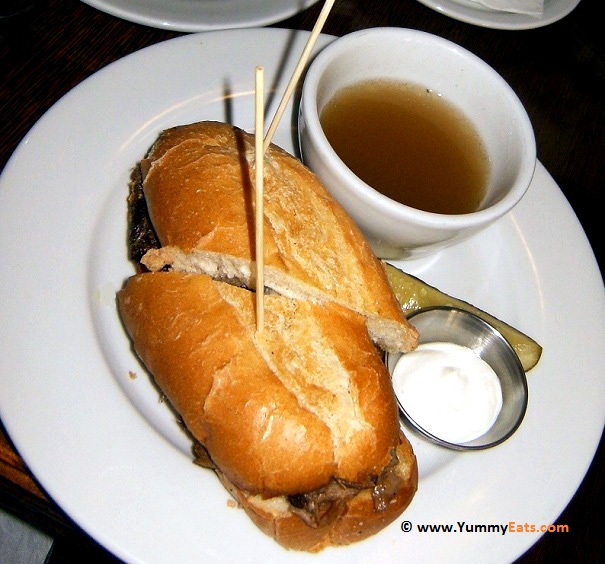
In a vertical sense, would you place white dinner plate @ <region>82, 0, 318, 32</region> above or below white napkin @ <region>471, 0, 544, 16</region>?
above

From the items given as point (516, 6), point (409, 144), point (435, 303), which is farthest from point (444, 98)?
point (516, 6)

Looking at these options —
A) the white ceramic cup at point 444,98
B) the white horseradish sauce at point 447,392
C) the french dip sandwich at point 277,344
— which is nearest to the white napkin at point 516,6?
the white ceramic cup at point 444,98

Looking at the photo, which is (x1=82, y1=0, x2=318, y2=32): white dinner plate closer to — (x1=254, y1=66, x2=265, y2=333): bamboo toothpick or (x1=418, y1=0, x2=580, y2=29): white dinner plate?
(x1=418, y1=0, x2=580, y2=29): white dinner plate

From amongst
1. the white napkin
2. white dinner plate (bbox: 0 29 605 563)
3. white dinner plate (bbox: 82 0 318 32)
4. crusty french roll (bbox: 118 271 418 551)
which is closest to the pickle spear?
white dinner plate (bbox: 0 29 605 563)

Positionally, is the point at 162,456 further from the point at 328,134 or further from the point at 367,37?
the point at 367,37

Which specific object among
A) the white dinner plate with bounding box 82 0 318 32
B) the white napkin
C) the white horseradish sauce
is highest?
the white dinner plate with bounding box 82 0 318 32

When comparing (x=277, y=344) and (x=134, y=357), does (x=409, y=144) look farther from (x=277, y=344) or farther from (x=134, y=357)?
(x=134, y=357)
